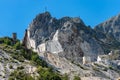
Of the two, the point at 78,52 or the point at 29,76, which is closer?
the point at 29,76

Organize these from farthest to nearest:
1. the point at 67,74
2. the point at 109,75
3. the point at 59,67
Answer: the point at 109,75, the point at 59,67, the point at 67,74

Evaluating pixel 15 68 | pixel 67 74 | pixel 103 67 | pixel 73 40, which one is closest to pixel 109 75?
pixel 103 67

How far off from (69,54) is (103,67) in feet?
96.1

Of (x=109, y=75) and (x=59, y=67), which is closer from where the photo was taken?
(x=59, y=67)

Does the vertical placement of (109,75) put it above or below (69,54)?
below

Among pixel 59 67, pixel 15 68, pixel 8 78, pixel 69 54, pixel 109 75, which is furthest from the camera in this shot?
pixel 69 54

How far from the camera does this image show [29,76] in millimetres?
95875

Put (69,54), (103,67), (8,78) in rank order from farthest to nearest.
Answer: (69,54), (103,67), (8,78)

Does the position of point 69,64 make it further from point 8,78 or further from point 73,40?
point 73,40

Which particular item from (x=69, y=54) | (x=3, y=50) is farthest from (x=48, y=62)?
(x=69, y=54)

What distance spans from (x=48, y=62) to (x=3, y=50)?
12.5 metres

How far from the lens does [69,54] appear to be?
550ft

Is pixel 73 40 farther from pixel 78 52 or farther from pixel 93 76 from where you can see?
pixel 93 76

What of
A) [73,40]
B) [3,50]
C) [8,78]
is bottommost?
[8,78]
